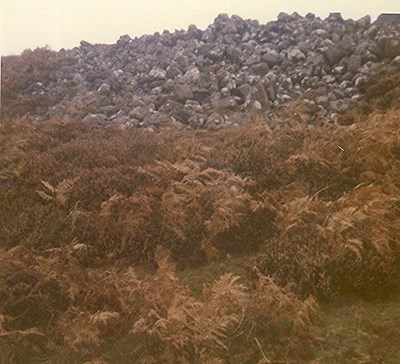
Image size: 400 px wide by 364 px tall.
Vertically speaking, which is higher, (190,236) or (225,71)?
(225,71)

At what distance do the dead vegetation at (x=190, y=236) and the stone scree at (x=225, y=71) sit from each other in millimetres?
943

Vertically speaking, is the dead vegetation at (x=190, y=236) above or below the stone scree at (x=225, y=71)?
below

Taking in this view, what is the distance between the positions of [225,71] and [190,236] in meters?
5.09

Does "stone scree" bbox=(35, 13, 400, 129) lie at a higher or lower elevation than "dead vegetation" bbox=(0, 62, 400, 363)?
higher

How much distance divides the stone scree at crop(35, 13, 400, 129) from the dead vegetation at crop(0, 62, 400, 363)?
0.94m

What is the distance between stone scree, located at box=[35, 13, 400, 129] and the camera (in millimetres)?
10281

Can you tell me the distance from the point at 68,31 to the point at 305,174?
395 centimetres

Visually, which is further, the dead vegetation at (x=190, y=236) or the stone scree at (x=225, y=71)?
the stone scree at (x=225, y=71)

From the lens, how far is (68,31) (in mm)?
8070

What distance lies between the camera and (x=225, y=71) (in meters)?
11.5

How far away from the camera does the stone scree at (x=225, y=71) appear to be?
1028cm

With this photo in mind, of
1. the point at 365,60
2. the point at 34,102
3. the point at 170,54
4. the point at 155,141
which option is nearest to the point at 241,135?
the point at 155,141

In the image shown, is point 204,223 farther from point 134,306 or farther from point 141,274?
point 134,306

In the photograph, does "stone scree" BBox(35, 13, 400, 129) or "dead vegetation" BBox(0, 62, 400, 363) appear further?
"stone scree" BBox(35, 13, 400, 129)
